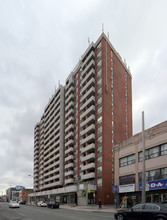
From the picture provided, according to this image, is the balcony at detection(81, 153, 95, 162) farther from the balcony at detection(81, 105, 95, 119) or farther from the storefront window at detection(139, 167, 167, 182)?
the storefront window at detection(139, 167, 167, 182)

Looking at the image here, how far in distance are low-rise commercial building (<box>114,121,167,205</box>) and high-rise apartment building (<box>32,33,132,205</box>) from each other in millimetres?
16151

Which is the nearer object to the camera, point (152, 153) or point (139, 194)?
point (152, 153)

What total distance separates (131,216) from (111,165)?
147 feet

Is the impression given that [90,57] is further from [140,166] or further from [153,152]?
[153,152]

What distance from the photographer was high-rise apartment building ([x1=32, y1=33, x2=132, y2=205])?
58000 millimetres

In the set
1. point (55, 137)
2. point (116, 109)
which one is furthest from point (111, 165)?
point (55, 137)

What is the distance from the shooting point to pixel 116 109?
67.2 m

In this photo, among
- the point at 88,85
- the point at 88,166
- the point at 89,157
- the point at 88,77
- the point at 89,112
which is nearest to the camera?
the point at 88,166

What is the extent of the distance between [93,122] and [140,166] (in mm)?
30462

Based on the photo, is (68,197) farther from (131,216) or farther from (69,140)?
(131,216)

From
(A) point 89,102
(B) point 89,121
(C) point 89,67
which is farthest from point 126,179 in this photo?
(C) point 89,67

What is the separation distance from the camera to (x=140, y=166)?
115 ft

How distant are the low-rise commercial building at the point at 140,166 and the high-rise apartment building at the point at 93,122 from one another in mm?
16151

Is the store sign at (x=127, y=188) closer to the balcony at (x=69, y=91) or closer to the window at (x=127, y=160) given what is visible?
the window at (x=127, y=160)
